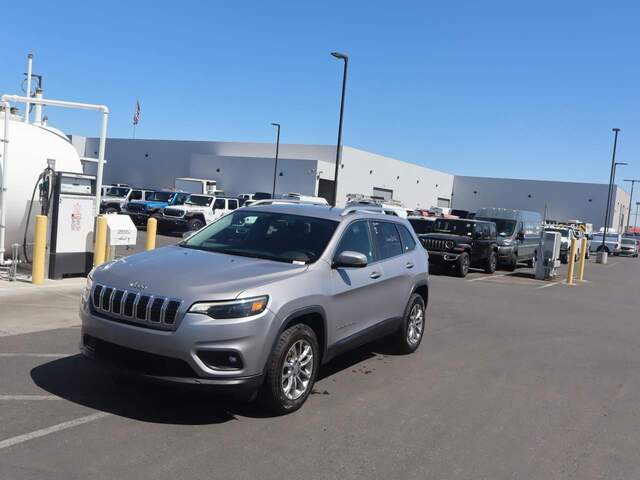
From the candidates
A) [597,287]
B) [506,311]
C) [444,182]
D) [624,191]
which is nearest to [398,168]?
[444,182]

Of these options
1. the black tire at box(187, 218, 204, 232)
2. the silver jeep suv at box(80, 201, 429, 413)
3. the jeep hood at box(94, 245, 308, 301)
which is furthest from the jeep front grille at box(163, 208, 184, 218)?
the jeep hood at box(94, 245, 308, 301)

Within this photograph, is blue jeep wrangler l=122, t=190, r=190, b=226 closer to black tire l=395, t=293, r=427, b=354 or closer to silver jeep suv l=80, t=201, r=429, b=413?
black tire l=395, t=293, r=427, b=354

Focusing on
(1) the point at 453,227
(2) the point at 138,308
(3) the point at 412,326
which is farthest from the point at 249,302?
(1) the point at 453,227

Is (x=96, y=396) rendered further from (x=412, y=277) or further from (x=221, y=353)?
(x=412, y=277)

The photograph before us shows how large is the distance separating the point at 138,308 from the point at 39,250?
6.76 metres

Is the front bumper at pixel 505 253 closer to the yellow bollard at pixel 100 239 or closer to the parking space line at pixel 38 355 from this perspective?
the yellow bollard at pixel 100 239

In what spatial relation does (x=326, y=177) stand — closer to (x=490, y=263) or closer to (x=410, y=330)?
(x=490, y=263)

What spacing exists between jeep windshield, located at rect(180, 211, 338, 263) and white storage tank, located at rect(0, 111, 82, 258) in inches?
269

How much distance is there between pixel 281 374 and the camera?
484 centimetres

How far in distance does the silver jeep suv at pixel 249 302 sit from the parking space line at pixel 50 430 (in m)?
0.43

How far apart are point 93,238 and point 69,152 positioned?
225 cm

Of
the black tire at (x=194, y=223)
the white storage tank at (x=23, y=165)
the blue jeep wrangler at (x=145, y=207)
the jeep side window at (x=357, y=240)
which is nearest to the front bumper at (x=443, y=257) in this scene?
the white storage tank at (x=23, y=165)

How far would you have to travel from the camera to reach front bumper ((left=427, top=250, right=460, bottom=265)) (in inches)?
722

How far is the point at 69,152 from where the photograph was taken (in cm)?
1258
